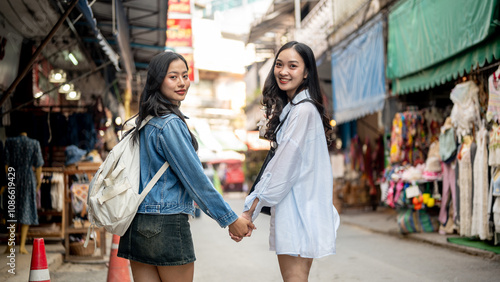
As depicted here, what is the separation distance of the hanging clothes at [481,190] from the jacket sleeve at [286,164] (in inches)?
220

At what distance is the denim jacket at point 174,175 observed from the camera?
105 inches

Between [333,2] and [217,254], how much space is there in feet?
31.8

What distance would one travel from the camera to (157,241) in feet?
8.56

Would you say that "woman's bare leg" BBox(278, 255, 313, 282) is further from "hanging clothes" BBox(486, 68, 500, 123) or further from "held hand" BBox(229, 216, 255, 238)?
"hanging clothes" BBox(486, 68, 500, 123)

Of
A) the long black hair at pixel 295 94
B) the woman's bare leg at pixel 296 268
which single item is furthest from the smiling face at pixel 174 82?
the woman's bare leg at pixel 296 268

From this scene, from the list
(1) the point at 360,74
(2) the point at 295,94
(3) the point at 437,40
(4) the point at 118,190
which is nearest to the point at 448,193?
(3) the point at 437,40

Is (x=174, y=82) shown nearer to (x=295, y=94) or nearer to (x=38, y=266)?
(x=295, y=94)

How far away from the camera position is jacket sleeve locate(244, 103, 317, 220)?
2789 millimetres

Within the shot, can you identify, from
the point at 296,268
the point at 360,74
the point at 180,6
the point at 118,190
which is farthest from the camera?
the point at 180,6

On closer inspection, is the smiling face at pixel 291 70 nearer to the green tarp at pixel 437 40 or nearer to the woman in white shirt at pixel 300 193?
the woman in white shirt at pixel 300 193

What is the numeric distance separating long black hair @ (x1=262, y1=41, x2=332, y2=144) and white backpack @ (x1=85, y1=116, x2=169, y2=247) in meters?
0.78

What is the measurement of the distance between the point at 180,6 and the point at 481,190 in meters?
13.7

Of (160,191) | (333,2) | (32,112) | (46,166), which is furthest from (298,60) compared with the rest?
(333,2)

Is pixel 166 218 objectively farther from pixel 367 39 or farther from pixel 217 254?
pixel 367 39
